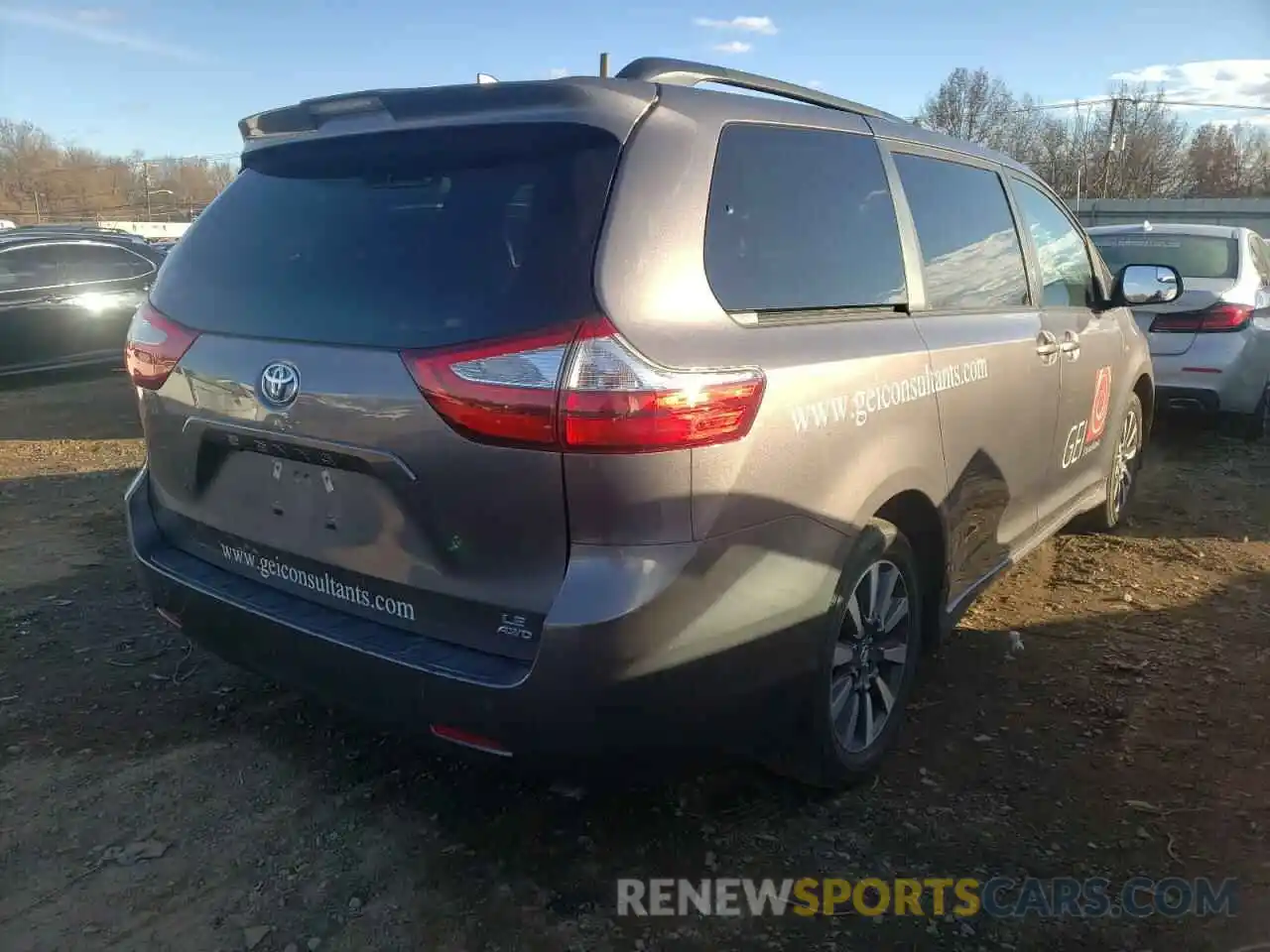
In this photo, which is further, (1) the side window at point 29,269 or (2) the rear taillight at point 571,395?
(1) the side window at point 29,269

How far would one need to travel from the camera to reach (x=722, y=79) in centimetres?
260

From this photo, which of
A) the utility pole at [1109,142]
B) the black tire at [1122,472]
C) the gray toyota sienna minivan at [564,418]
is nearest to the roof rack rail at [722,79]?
the gray toyota sienna minivan at [564,418]

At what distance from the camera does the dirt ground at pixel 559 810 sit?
2.32m

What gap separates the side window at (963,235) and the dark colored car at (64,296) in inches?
312

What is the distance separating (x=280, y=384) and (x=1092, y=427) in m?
3.56

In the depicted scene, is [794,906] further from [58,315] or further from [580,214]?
[58,315]

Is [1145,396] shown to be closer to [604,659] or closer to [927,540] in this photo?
[927,540]

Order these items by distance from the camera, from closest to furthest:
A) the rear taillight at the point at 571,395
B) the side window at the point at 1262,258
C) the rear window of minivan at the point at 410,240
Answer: the rear taillight at the point at 571,395 → the rear window of minivan at the point at 410,240 → the side window at the point at 1262,258

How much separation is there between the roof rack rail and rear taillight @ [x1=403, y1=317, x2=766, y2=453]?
2.59ft

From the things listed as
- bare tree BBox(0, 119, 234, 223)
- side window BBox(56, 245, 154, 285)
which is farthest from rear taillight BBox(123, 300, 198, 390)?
bare tree BBox(0, 119, 234, 223)

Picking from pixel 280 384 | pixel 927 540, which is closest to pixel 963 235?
pixel 927 540

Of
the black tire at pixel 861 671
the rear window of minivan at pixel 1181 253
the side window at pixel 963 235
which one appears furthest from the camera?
the rear window of minivan at pixel 1181 253

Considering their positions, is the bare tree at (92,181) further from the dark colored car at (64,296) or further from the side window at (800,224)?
the side window at (800,224)

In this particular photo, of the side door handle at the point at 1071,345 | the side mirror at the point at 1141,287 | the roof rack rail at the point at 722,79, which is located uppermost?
the roof rack rail at the point at 722,79
